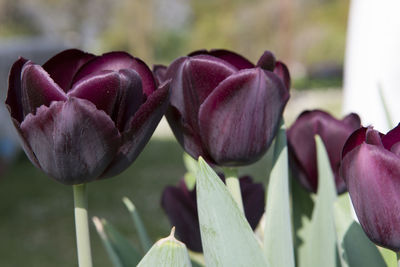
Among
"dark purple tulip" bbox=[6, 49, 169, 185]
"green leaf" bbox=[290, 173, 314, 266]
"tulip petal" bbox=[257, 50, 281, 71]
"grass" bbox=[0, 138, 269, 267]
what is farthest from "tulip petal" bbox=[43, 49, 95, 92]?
"grass" bbox=[0, 138, 269, 267]

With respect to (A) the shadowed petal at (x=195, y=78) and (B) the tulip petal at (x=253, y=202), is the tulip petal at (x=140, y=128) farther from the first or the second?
(B) the tulip petal at (x=253, y=202)

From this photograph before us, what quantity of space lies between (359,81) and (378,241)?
21.4 inches

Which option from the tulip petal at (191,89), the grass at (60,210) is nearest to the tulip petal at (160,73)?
the tulip petal at (191,89)

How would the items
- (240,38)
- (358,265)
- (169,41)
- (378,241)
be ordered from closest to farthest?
(378,241), (358,265), (240,38), (169,41)

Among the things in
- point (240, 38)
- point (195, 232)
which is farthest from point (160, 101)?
point (240, 38)

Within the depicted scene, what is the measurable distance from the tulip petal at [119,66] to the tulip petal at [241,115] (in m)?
0.04

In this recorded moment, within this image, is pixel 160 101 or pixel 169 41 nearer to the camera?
pixel 160 101

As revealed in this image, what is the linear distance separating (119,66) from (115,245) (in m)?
0.16

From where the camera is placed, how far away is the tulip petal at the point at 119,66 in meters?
0.38

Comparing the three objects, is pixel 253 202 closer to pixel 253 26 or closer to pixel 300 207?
pixel 300 207

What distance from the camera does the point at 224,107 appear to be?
0.36 meters

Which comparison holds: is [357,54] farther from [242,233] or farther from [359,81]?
[242,233]

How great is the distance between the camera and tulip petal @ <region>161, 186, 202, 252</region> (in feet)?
1.62

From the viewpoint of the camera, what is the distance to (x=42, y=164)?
A: 1.12 feet
